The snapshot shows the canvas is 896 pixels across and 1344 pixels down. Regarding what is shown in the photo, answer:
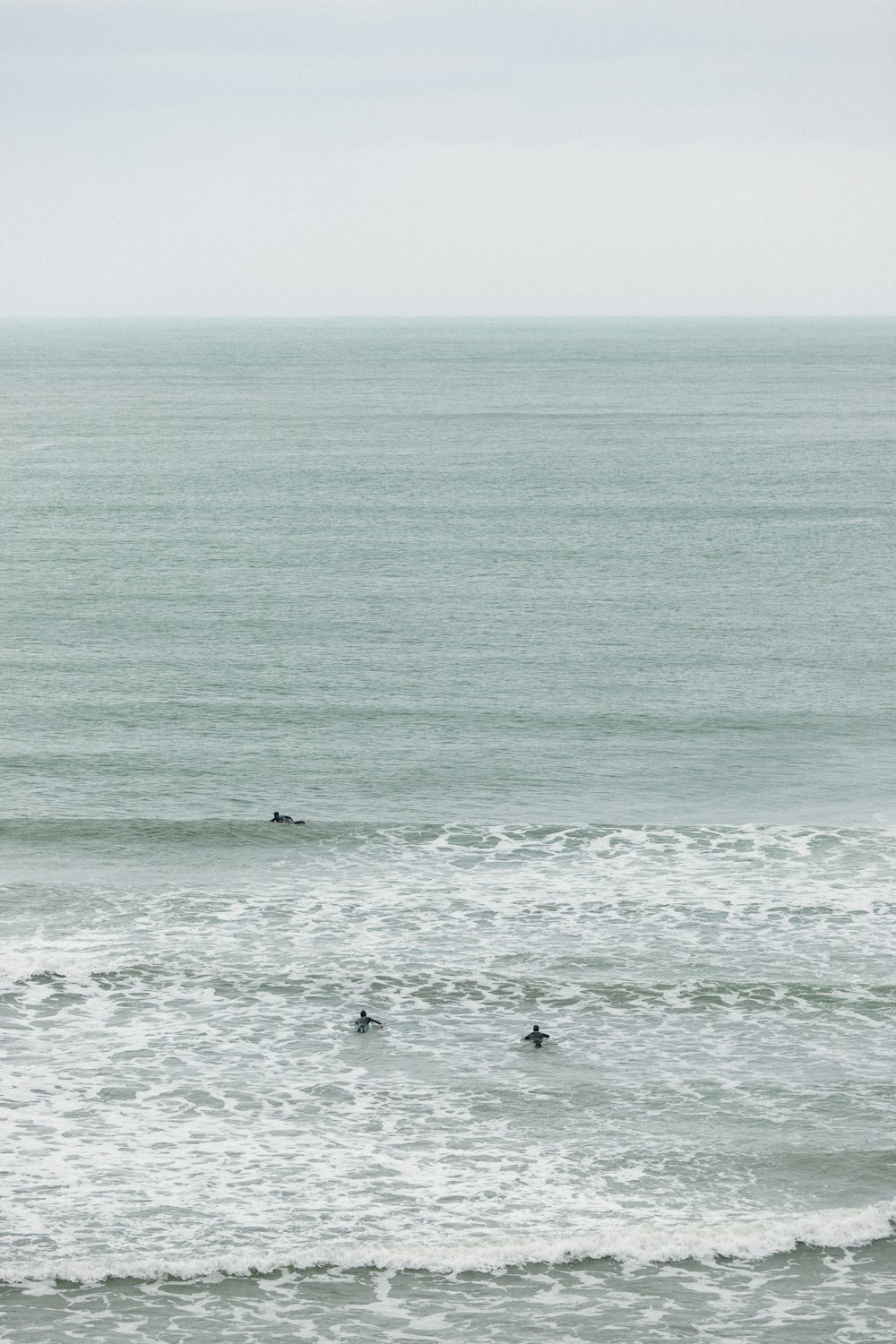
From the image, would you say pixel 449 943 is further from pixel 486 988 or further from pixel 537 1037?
pixel 537 1037

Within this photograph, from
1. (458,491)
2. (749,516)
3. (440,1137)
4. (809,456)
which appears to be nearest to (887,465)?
(809,456)

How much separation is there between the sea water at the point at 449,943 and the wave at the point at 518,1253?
71mm

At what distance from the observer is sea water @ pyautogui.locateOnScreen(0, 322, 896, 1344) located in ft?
82.3

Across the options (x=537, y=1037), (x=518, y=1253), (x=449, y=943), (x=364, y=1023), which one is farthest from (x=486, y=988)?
(x=518, y=1253)

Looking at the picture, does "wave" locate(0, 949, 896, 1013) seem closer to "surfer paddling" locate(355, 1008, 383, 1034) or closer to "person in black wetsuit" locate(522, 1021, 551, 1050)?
"surfer paddling" locate(355, 1008, 383, 1034)

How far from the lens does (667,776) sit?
4875cm

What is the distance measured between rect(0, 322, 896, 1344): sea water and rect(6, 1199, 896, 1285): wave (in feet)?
0.23

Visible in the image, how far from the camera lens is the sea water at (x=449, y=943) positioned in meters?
25.1

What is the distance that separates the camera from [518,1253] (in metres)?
25.3

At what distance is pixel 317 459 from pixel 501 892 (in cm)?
8613

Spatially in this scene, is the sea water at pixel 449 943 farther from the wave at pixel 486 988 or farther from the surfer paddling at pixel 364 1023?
the surfer paddling at pixel 364 1023

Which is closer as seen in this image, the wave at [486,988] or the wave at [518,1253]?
the wave at [518,1253]

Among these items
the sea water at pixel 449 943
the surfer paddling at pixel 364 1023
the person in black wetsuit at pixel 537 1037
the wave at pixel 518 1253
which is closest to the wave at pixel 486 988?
the sea water at pixel 449 943

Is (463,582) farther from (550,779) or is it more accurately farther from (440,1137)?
(440,1137)
